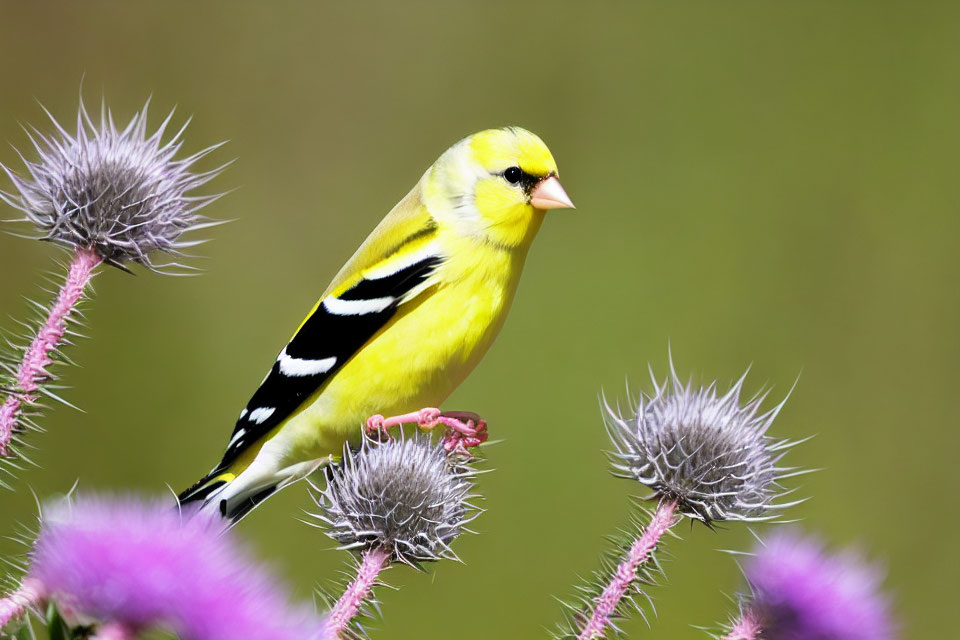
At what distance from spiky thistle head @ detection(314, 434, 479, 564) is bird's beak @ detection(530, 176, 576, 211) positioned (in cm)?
53

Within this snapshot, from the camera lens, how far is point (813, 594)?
1045 mm

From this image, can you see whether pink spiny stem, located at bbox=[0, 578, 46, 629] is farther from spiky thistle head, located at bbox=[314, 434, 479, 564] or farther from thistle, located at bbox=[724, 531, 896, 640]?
thistle, located at bbox=[724, 531, 896, 640]

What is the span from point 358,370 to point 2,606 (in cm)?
82

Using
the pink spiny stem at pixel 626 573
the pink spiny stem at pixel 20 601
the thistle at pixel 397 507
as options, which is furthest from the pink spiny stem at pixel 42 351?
the pink spiny stem at pixel 626 573

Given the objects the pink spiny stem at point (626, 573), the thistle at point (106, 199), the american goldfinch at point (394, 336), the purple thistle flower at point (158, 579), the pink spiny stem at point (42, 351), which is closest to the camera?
the purple thistle flower at point (158, 579)

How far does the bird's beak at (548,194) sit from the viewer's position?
4.97ft

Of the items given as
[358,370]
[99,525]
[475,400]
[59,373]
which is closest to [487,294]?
[358,370]

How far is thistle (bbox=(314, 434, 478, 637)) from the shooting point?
3.48 feet

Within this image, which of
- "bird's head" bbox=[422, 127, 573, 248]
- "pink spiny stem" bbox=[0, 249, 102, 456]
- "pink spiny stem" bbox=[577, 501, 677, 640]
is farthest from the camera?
"bird's head" bbox=[422, 127, 573, 248]

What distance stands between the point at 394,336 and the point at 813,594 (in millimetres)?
717

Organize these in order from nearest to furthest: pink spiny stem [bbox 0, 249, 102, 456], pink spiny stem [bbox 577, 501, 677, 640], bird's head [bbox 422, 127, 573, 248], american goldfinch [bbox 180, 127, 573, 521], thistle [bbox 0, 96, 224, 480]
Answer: pink spiny stem [bbox 0, 249, 102, 456], pink spiny stem [bbox 577, 501, 677, 640], thistle [bbox 0, 96, 224, 480], american goldfinch [bbox 180, 127, 573, 521], bird's head [bbox 422, 127, 573, 248]

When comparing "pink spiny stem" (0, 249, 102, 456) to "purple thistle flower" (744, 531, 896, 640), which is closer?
"pink spiny stem" (0, 249, 102, 456)

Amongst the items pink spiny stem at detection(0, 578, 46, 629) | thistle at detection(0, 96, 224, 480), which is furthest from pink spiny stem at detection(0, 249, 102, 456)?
pink spiny stem at detection(0, 578, 46, 629)

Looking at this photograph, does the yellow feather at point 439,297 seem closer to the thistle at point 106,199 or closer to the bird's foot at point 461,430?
the bird's foot at point 461,430
